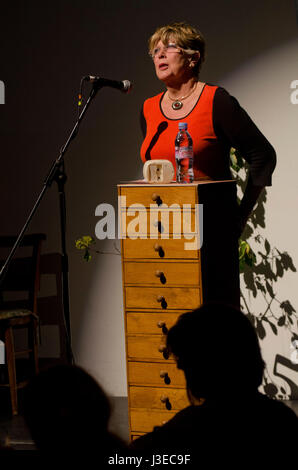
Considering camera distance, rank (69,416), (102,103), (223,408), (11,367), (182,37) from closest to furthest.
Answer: (69,416)
(223,408)
(182,37)
(11,367)
(102,103)

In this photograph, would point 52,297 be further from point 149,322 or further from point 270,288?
point 149,322

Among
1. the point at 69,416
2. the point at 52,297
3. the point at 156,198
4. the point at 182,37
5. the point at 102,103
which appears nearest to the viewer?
the point at 69,416

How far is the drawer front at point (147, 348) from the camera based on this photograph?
2705mm

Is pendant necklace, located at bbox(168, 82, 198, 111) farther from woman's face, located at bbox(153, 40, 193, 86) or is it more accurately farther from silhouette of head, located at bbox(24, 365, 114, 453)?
silhouette of head, located at bbox(24, 365, 114, 453)

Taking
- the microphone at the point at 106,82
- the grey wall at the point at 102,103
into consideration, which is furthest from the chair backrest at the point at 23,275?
the microphone at the point at 106,82

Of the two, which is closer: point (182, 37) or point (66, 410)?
point (66, 410)

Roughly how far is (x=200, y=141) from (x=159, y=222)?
0.40 m

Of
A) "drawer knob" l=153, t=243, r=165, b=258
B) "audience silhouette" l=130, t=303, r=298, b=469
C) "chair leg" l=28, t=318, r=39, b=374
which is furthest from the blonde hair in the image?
"chair leg" l=28, t=318, r=39, b=374

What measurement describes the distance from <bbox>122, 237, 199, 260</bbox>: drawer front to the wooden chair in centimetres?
132

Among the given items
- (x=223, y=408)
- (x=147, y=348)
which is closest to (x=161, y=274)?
(x=147, y=348)

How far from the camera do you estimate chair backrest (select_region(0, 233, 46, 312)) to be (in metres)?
4.02

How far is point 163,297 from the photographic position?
2.69m

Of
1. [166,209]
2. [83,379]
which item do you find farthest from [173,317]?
[83,379]

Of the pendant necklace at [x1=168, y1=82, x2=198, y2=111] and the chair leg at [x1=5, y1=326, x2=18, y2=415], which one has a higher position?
the pendant necklace at [x1=168, y1=82, x2=198, y2=111]
